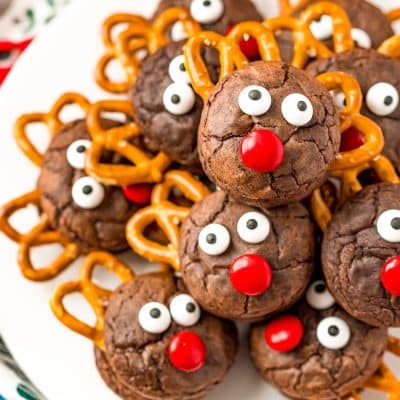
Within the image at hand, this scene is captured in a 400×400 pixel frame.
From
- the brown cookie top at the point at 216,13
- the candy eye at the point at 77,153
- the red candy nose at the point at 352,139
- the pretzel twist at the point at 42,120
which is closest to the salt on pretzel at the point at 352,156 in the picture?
the red candy nose at the point at 352,139

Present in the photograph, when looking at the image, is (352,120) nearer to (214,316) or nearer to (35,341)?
(214,316)

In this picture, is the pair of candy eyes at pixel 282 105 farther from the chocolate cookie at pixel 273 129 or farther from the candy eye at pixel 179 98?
the candy eye at pixel 179 98

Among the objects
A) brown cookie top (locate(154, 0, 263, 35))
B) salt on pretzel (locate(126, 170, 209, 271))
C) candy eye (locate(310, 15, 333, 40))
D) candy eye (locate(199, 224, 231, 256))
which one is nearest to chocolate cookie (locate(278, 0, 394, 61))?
candy eye (locate(310, 15, 333, 40))

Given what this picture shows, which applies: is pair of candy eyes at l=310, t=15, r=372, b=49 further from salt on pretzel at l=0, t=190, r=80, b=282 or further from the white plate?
salt on pretzel at l=0, t=190, r=80, b=282

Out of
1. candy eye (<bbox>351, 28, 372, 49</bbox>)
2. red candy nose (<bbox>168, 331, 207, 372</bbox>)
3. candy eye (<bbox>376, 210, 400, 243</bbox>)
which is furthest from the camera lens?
candy eye (<bbox>351, 28, 372, 49</bbox>)

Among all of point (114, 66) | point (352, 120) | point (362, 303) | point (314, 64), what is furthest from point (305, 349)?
point (114, 66)

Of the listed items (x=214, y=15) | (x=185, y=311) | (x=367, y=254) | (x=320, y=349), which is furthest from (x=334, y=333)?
(x=214, y=15)

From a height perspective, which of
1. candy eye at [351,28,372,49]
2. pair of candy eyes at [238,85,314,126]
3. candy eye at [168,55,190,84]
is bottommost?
candy eye at [351,28,372,49]
